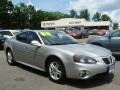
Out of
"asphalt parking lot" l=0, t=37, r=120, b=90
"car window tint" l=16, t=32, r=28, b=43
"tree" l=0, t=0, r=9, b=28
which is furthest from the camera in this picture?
"tree" l=0, t=0, r=9, b=28

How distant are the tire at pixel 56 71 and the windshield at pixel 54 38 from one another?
31.9 inches

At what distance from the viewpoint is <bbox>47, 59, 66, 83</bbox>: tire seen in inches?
303

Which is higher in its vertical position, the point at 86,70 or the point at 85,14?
the point at 86,70

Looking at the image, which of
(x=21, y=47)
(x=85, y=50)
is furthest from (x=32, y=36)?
(x=85, y=50)

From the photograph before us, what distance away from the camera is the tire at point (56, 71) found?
769cm

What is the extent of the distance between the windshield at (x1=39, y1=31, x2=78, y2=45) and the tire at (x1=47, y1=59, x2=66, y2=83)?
2.65 ft

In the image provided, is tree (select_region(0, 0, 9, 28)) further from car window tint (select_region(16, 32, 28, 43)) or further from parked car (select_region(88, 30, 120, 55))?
car window tint (select_region(16, 32, 28, 43))

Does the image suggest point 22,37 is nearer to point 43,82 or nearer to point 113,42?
point 43,82

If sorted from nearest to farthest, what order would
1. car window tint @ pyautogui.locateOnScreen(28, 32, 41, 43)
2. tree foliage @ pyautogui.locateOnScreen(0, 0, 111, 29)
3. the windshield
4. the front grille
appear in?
the front grille
the windshield
car window tint @ pyautogui.locateOnScreen(28, 32, 41, 43)
tree foliage @ pyautogui.locateOnScreen(0, 0, 111, 29)

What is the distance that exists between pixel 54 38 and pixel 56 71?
4.47ft

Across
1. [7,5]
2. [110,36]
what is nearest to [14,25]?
[7,5]

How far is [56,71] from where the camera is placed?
7.94 meters

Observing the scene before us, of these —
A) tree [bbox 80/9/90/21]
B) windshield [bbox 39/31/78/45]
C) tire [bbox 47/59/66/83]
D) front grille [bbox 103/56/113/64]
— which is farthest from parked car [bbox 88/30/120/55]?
tree [bbox 80/9/90/21]

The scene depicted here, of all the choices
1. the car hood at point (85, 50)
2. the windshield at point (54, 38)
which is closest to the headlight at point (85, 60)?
the car hood at point (85, 50)
